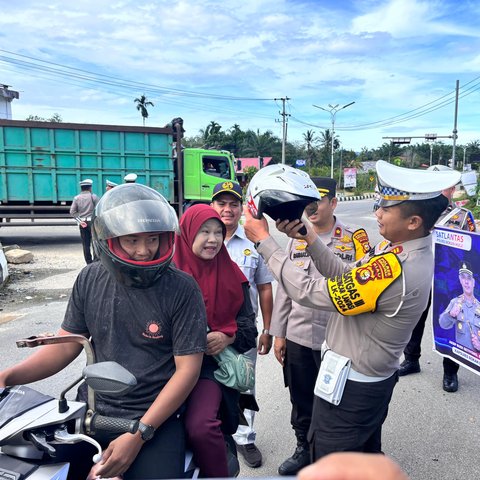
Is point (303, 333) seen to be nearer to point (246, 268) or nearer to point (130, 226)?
point (246, 268)

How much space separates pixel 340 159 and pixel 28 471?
54.7 meters

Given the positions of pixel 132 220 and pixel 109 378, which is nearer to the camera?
pixel 109 378

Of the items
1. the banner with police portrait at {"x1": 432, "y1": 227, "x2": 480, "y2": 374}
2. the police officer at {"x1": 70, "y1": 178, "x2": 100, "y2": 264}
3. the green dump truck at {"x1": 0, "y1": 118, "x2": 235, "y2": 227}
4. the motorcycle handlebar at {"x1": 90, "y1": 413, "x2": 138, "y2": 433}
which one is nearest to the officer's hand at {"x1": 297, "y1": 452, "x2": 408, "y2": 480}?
the motorcycle handlebar at {"x1": 90, "y1": 413, "x2": 138, "y2": 433}

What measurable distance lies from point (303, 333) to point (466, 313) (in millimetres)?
1493

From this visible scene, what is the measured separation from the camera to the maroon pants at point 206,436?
1675 mm

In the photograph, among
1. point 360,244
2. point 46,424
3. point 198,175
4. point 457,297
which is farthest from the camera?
point 198,175

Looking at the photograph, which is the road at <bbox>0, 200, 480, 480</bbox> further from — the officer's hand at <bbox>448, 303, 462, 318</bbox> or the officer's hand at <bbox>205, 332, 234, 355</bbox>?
the officer's hand at <bbox>205, 332, 234, 355</bbox>

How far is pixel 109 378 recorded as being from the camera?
1265 millimetres

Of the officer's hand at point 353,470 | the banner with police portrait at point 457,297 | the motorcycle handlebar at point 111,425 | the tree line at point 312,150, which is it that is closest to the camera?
the officer's hand at point 353,470

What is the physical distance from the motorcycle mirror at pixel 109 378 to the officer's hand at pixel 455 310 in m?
2.94

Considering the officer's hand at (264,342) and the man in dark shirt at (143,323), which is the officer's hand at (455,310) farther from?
the man in dark shirt at (143,323)

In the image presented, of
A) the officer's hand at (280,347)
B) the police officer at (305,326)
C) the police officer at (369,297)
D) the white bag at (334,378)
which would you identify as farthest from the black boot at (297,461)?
the white bag at (334,378)

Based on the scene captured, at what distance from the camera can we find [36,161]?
11.1m

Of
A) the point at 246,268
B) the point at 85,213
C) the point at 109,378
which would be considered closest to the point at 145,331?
the point at 109,378
